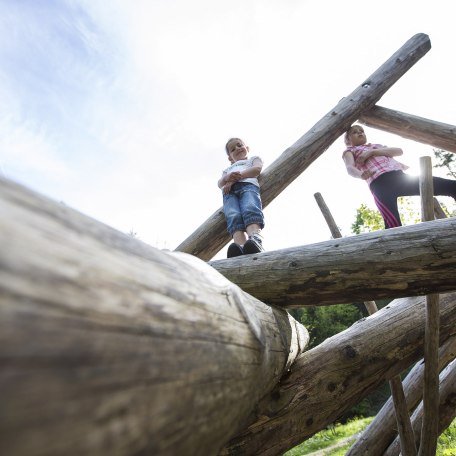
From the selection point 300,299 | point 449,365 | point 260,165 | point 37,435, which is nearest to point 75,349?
point 37,435

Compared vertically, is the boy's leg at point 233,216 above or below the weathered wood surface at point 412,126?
below

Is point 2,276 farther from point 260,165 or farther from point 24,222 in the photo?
point 260,165

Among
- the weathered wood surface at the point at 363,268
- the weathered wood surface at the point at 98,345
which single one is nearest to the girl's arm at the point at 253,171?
the weathered wood surface at the point at 363,268

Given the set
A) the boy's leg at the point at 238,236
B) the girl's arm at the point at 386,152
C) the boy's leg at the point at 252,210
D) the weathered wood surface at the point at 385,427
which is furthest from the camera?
the girl's arm at the point at 386,152

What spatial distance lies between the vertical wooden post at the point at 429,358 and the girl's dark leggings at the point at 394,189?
0.97 m

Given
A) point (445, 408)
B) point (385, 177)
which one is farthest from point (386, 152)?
point (445, 408)

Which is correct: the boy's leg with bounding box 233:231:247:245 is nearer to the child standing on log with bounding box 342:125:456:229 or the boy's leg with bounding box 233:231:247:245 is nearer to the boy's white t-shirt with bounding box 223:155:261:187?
the boy's white t-shirt with bounding box 223:155:261:187

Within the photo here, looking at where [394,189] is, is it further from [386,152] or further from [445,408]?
[445,408]

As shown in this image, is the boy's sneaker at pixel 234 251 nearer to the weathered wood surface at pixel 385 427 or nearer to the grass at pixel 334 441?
the weathered wood surface at pixel 385 427

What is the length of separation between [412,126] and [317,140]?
3.22 ft

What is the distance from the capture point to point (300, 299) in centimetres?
154

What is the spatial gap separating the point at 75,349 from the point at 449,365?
3.14 meters

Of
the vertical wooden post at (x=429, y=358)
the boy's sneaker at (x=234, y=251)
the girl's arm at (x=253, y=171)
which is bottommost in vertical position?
the vertical wooden post at (x=429, y=358)

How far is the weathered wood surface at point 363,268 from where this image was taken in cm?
134
